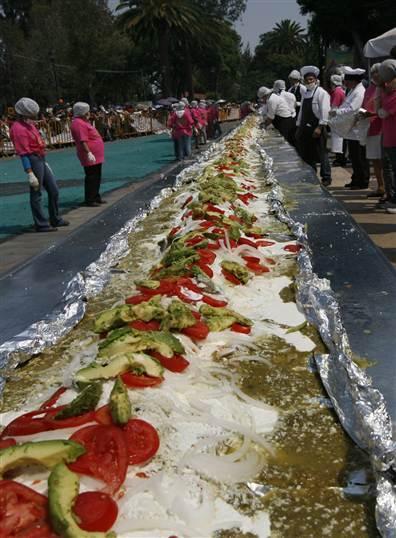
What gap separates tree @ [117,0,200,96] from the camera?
4659 centimetres

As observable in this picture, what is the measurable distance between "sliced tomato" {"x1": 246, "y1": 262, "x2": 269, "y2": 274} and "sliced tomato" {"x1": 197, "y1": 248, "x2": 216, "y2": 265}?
253 mm

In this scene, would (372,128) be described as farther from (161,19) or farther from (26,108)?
(161,19)

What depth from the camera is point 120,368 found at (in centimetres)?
232

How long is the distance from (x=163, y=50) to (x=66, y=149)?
84.4 ft

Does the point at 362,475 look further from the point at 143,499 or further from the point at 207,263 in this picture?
the point at 207,263

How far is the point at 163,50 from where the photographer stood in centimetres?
4956

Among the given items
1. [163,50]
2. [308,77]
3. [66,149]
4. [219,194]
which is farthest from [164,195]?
[163,50]

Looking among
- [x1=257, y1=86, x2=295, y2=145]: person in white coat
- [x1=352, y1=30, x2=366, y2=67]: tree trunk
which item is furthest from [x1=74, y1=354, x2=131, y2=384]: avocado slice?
[x1=352, y1=30, x2=366, y2=67]: tree trunk

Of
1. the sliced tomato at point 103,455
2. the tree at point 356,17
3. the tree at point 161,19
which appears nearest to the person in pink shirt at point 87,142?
the sliced tomato at point 103,455

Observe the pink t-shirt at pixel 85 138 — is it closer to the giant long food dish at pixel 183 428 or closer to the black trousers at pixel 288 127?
the black trousers at pixel 288 127

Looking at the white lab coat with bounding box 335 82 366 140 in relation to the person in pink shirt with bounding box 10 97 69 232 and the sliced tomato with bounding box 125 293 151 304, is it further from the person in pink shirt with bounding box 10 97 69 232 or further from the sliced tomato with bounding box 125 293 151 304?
the sliced tomato with bounding box 125 293 151 304

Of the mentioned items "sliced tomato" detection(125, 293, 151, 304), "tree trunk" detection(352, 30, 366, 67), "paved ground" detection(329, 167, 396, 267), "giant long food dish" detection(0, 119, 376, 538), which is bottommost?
"paved ground" detection(329, 167, 396, 267)

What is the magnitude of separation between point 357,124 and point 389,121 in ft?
7.05

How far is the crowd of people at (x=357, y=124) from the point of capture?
6746 millimetres
